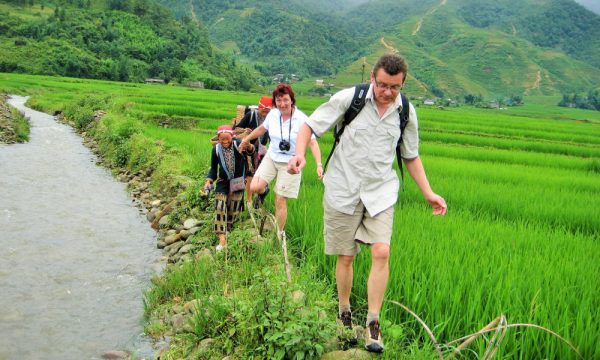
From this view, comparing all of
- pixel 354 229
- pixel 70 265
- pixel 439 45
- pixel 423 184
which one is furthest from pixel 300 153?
pixel 439 45

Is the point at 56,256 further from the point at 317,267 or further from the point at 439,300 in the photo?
the point at 439,300

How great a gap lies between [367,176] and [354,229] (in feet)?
1.11

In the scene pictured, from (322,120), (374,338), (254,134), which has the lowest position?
(374,338)

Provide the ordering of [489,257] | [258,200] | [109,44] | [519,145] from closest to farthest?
[489,257]
[258,200]
[519,145]
[109,44]

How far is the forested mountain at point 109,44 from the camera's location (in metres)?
47.8

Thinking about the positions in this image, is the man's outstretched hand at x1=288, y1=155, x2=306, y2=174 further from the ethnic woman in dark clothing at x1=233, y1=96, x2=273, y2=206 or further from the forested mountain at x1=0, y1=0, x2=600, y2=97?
the forested mountain at x1=0, y1=0, x2=600, y2=97

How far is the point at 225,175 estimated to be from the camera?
5184 millimetres

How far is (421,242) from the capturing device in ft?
14.1

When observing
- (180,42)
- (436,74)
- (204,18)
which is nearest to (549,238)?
(180,42)

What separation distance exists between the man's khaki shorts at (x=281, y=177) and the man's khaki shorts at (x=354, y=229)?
5.97 ft

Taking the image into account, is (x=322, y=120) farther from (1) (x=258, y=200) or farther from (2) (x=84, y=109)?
(2) (x=84, y=109)

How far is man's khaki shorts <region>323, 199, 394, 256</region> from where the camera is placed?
2.75 m

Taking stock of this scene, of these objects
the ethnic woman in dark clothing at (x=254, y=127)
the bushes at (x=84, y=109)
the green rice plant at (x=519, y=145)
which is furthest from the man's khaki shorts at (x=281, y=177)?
the bushes at (x=84, y=109)

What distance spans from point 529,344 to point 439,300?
1.98ft
